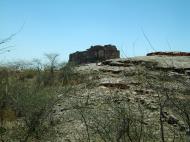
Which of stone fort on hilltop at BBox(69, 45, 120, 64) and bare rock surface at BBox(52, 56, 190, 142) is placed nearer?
bare rock surface at BBox(52, 56, 190, 142)

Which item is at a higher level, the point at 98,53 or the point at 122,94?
the point at 98,53

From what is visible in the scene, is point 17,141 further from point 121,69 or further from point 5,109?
point 121,69

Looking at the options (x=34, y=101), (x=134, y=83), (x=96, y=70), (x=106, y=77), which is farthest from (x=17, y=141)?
(x=96, y=70)

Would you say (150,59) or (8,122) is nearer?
(8,122)

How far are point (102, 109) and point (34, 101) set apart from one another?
239 cm

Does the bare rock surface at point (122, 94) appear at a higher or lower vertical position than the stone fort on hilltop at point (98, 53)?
lower

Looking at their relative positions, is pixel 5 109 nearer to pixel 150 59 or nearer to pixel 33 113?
pixel 33 113

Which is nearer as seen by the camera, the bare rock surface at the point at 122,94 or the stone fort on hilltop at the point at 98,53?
the bare rock surface at the point at 122,94

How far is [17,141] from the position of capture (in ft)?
42.4

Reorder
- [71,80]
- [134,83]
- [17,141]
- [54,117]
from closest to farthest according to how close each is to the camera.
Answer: [17,141] < [54,117] < [134,83] < [71,80]

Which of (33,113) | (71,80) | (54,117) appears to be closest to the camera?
(33,113)

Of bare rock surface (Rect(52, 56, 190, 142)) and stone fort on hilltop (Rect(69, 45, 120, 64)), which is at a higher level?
stone fort on hilltop (Rect(69, 45, 120, 64))

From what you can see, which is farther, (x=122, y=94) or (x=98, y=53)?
(x=98, y=53)

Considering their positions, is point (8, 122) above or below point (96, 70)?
below
